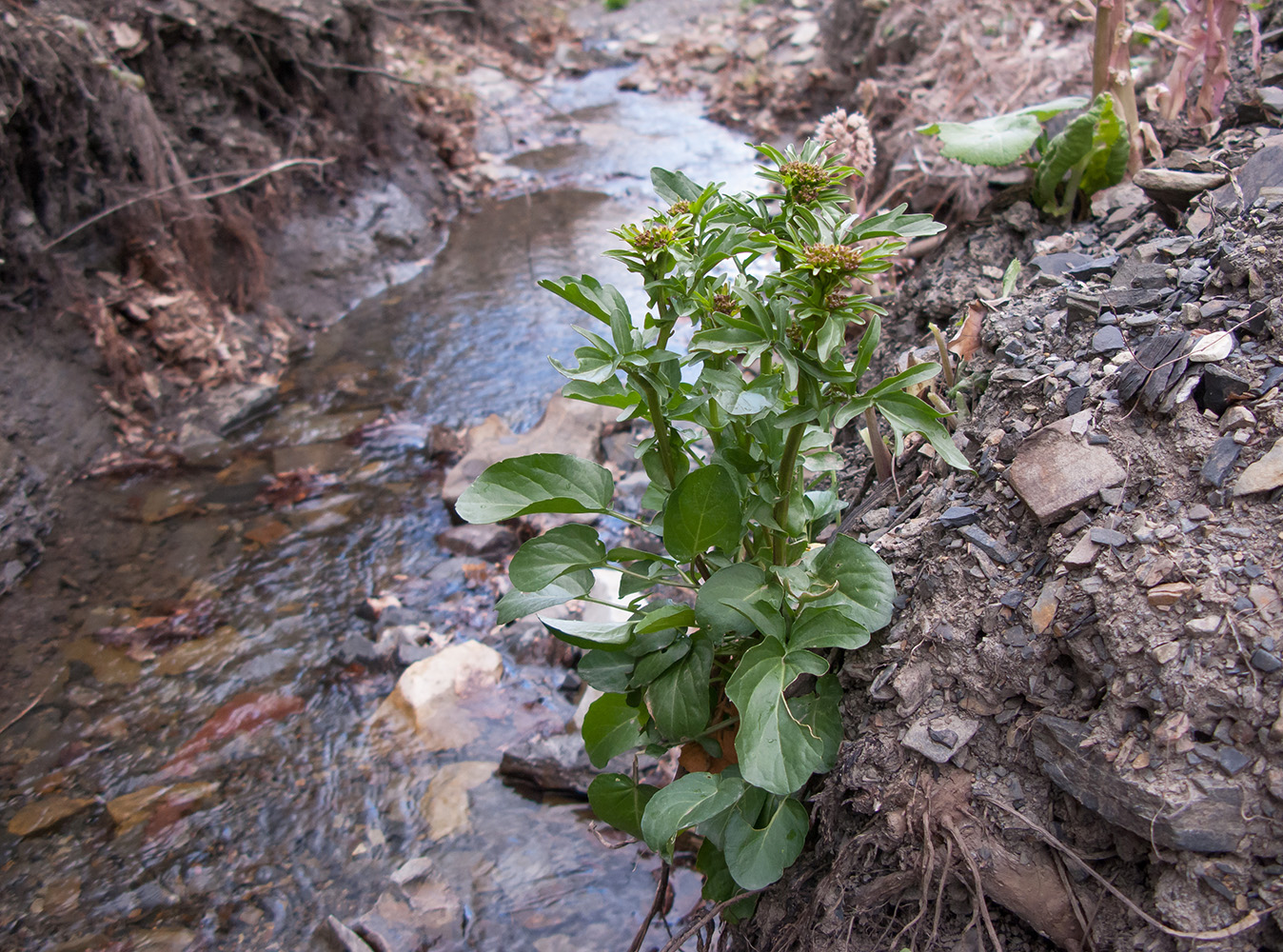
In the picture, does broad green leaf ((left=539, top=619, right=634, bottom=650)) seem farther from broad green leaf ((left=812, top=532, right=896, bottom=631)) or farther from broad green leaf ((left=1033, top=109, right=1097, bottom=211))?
broad green leaf ((left=1033, top=109, right=1097, bottom=211))

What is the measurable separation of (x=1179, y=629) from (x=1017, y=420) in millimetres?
519

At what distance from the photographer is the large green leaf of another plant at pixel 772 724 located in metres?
1.29

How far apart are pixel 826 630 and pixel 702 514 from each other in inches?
11.9

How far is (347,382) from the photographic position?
14.9 feet

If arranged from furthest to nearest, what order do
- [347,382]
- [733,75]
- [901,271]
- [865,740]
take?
1. [733,75]
2. [347,382]
3. [901,271]
4. [865,740]

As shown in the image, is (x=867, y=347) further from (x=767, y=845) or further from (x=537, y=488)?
(x=767, y=845)

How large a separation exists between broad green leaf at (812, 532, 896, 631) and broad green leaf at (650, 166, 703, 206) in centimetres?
71

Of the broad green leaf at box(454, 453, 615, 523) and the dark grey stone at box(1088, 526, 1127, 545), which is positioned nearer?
the dark grey stone at box(1088, 526, 1127, 545)

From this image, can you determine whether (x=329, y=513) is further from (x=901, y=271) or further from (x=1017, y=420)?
(x=1017, y=420)

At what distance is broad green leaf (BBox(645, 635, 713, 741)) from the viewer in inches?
58.2

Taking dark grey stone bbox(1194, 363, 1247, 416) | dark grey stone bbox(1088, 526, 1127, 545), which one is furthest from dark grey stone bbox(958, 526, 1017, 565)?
dark grey stone bbox(1194, 363, 1247, 416)

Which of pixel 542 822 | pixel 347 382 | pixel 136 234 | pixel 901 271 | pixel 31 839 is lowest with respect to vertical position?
pixel 542 822

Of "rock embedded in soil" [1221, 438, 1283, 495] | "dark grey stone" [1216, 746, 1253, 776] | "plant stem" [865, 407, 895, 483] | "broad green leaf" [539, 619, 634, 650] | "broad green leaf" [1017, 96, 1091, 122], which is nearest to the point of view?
"dark grey stone" [1216, 746, 1253, 776]

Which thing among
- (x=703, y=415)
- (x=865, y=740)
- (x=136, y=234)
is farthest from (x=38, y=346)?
(x=865, y=740)
